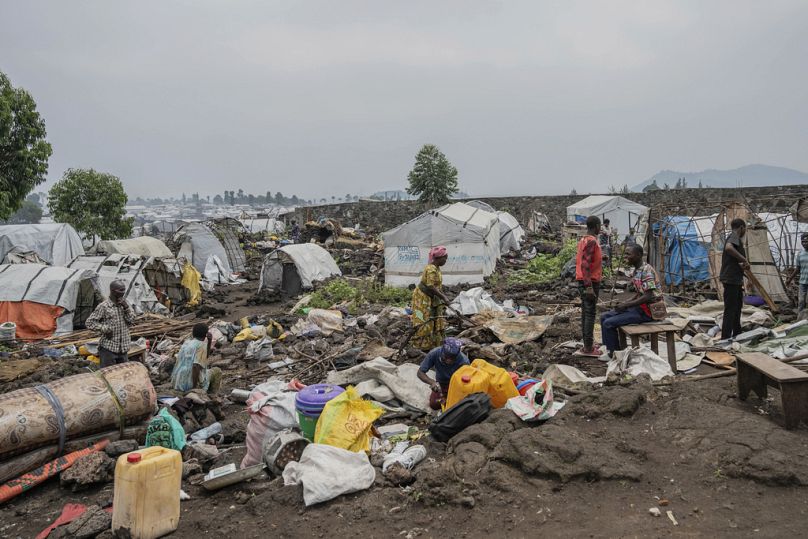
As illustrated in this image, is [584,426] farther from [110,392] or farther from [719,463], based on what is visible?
[110,392]

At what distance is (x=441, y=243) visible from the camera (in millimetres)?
14781

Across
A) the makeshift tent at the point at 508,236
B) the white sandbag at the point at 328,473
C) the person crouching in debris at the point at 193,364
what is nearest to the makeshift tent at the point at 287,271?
the makeshift tent at the point at 508,236

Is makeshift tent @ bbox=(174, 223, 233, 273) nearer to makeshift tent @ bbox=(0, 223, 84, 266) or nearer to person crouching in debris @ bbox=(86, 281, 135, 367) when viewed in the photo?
makeshift tent @ bbox=(0, 223, 84, 266)

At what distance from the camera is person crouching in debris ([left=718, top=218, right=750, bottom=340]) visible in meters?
6.84

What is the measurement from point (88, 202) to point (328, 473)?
21.9 meters

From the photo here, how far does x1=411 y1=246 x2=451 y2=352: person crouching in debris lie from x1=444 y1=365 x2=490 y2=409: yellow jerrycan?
1.95 metres

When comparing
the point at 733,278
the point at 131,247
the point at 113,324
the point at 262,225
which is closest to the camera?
the point at 113,324

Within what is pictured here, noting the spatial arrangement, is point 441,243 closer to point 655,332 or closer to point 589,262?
point 589,262

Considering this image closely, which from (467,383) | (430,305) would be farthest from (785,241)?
(467,383)

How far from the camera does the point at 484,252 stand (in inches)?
591

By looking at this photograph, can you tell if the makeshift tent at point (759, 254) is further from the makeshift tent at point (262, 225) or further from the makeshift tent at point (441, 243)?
the makeshift tent at point (262, 225)

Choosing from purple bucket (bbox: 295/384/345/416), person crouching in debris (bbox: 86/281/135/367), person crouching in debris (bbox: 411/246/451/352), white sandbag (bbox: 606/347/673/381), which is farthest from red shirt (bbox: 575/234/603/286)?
person crouching in debris (bbox: 86/281/135/367)

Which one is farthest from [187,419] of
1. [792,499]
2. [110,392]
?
[792,499]

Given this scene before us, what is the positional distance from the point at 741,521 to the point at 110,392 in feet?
17.1
